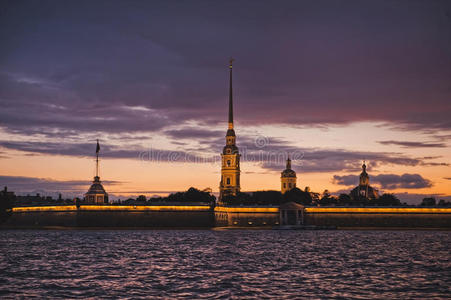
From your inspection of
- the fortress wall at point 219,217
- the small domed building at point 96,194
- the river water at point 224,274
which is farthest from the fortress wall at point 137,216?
the river water at point 224,274

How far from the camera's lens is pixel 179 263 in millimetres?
56219

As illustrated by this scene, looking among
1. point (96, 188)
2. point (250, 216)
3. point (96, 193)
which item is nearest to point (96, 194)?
point (96, 193)

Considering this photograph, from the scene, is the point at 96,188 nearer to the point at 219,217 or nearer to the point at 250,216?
the point at 219,217

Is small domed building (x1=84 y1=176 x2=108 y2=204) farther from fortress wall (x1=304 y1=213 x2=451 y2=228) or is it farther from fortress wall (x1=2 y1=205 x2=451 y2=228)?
fortress wall (x1=304 y1=213 x2=451 y2=228)

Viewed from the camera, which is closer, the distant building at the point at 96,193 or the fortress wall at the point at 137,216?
the fortress wall at the point at 137,216

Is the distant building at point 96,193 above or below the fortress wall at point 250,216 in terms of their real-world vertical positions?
above

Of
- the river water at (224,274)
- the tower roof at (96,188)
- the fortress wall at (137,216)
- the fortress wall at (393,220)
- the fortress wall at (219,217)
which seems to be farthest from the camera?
the tower roof at (96,188)

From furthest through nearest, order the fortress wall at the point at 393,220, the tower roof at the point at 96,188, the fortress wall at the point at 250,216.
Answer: the fortress wall at the point at 250,216, the tower roof at the point at 96,188, the fortress wall at the point at 393,220

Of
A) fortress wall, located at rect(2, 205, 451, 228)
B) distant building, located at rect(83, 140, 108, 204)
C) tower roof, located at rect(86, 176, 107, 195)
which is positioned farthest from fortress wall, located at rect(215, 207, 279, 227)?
tower roof, located at rect(86, 176, 107, 195)

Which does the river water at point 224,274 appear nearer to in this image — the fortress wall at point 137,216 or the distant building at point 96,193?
the fortress wall at point 137,216

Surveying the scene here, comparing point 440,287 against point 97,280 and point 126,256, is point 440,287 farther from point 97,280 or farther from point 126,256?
point 126,256

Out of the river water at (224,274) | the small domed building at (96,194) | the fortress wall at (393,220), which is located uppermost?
the small domed building at (96,194)

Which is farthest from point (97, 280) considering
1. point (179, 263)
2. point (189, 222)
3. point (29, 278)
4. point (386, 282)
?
point (189, 222)

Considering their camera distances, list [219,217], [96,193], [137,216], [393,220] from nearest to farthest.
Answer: [137,216], [393,220], [96,193], [219,217]
